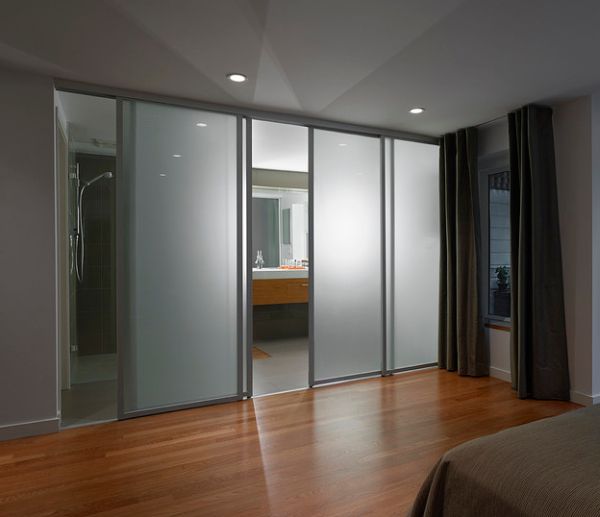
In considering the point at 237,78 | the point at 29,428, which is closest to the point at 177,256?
the point at 237,78

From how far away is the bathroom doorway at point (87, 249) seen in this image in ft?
12.5

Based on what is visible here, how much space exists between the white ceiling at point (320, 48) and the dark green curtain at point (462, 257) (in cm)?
80

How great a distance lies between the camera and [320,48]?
100 inches

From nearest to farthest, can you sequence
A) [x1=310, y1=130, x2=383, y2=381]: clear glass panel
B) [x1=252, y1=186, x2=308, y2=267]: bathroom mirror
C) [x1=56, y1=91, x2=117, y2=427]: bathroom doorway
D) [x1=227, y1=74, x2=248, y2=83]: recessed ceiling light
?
[x1=227, y1=74, x2=248, y2=83]: recessed ceiling light < [x1=56, y1=91, x2=117, y2=427]: bathroom doorway < [x1=310, y1=130, x2=383, y2=381]: clear glass panel < [x1=252, y1=186, x2=308, y2=267]: bathroom mirror

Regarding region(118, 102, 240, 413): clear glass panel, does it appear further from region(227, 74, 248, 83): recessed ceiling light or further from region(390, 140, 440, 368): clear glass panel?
region(390, 140, 440, 368): clear glass panel

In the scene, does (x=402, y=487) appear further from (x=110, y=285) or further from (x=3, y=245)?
(x=110, y=285)

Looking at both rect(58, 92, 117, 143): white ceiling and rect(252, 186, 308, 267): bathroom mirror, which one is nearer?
rect(58, 92, 117, 143): white ceiling

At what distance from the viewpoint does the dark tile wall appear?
468 centimetres

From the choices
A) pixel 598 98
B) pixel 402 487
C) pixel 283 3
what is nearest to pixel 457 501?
pixel 402 487

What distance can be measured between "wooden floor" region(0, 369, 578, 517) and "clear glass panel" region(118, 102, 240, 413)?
32 centimetres

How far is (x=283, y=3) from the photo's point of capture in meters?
2.08

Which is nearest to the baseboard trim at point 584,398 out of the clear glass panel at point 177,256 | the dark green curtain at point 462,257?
the dark green curtain at point 462,257

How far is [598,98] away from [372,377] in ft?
9.83

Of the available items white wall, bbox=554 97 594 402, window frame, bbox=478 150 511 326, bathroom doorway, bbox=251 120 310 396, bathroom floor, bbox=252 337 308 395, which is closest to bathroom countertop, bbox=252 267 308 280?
bathroom doorway, bbox=251 120 310 396
